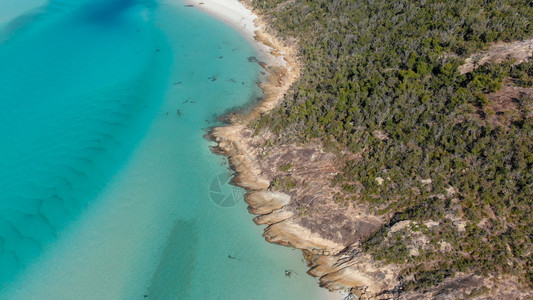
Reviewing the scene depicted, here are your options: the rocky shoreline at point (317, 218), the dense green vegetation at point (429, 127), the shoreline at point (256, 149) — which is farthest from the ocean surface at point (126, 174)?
the dense green vegetation at point (429, 127)

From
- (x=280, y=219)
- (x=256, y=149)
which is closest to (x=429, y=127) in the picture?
(x=280, y=219)

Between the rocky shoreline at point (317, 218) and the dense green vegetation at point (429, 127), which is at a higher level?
the dense green vegetation at point (429, 127)

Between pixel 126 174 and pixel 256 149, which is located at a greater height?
pixel 256 149

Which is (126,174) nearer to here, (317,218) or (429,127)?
(317,218)

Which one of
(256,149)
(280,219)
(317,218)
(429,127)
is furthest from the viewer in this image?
(256,149)

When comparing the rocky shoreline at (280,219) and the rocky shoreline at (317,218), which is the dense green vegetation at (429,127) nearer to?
the rocky shoreline at (317,218)

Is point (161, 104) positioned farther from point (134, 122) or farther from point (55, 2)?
point (55, 2)

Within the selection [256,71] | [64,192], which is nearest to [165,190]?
[64,192]
